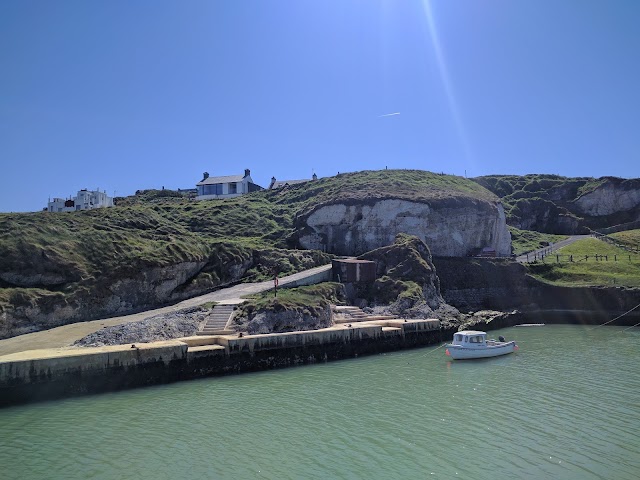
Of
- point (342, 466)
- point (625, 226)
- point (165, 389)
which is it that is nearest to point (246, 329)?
point (165, 389)

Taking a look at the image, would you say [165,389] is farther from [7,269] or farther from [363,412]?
[7,269]

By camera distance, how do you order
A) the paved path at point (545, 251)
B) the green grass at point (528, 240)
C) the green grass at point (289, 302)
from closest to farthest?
the green grass at point (289, 302), the paved path at point (545, 251), the green grass at point (528, 240)

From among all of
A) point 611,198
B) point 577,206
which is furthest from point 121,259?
point 611,198

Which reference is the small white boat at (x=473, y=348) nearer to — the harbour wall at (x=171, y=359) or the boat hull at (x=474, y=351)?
the boat hull at (x=474, y=351)

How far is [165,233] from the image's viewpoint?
4994 centimetres

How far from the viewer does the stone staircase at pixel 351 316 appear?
4075 centimetres

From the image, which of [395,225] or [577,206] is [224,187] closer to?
[395,225]

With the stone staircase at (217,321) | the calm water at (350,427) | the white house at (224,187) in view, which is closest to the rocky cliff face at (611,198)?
the white house at (224,187)

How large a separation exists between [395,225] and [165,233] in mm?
26886

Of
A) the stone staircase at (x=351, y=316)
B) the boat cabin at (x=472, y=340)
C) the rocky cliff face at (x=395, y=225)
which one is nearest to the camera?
the boat cabin at (x=472, y=340)

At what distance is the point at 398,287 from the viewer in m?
46.1

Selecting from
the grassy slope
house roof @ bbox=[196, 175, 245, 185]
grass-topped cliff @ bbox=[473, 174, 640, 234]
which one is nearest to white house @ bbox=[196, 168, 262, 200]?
house roof @ bbox=[196, 175, 245, 185]

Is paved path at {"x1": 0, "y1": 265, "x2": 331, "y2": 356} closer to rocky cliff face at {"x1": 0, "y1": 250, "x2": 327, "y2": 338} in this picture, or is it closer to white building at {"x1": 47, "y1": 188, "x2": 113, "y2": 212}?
rocky cliff face at {"x1": 0, "y1": 250, "x2": 327, "y2": 338}

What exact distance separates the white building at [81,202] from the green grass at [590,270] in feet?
216
